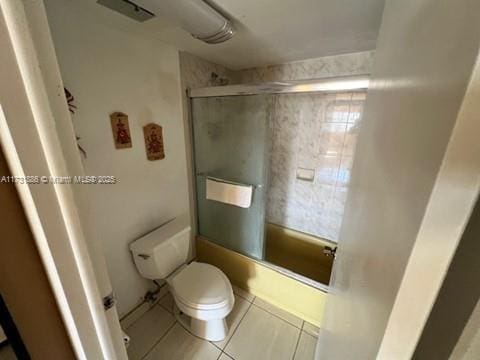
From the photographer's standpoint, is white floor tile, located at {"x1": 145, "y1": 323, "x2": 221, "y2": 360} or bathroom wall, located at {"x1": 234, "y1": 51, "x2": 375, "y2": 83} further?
bathroom wall, located at {"x1": 234, "y1": 51, "x2": 375, "y2": 83}

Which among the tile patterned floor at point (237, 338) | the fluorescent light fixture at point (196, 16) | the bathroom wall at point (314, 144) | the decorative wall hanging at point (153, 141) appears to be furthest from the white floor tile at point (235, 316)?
the fluorescent light fixture at point (196, 16)

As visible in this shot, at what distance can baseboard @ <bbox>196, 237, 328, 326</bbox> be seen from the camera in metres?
1.41

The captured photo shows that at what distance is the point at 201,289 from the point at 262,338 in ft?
1.87

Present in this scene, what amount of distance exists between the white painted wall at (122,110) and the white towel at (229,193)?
283mm

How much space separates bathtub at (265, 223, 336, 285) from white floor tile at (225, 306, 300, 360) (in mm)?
517

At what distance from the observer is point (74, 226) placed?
1.46 feet

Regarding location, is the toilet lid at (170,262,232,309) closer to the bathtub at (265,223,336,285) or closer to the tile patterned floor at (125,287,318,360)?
the tile patterned floor at (125,287,318,360)

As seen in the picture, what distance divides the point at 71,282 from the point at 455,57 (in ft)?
2.55

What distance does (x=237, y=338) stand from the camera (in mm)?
1346

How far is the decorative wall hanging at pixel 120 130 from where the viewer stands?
1.16 meters

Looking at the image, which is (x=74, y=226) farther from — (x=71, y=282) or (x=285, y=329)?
(x=285, y=329)

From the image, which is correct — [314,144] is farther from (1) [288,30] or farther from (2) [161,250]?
(2) [161,250]

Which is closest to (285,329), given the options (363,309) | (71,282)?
(363,309)

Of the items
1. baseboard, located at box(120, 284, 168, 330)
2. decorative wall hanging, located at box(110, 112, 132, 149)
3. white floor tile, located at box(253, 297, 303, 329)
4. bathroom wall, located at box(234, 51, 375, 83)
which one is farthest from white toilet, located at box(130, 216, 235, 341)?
bathroom wall, located at box(234, 51, 375, 83)
